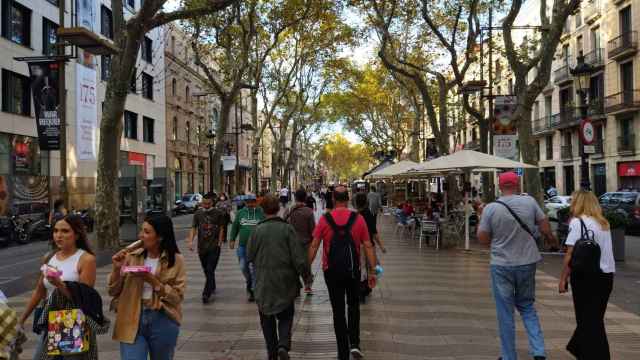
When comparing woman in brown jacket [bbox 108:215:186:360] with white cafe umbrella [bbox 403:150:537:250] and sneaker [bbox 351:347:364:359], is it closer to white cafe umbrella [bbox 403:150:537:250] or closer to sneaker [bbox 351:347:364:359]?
sneaker [bbox 351:347:364:359]

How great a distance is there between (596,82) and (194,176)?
3108 centimetres

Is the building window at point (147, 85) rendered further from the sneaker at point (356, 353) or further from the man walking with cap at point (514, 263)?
the man walking with cap at point (514, 263)

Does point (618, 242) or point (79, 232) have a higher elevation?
point (79, 232)

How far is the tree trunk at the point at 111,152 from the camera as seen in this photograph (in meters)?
13.2

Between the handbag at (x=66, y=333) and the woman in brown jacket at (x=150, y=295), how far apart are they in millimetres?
210

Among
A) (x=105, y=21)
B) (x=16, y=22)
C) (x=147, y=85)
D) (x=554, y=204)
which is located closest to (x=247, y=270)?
(x=16, y=22)

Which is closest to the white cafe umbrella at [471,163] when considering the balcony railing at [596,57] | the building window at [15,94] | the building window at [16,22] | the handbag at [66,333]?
the handbag at [66,333]

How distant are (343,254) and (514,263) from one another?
1.57 meters

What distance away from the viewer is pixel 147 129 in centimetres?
3700

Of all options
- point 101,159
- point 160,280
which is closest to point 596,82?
point 101,159

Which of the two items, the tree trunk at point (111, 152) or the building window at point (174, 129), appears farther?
the building window at point (174, 129)

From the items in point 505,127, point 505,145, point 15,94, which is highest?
point 15,94

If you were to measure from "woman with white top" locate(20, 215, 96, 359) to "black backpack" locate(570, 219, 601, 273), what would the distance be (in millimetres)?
3919

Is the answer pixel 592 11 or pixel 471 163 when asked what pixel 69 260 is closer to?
pixel 471 163
